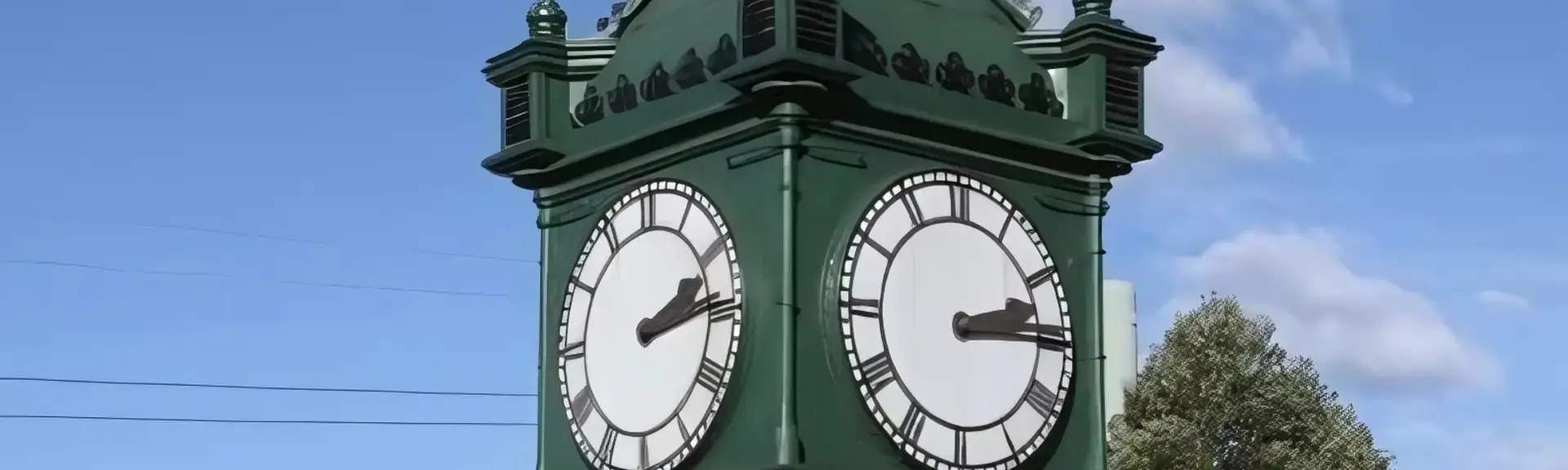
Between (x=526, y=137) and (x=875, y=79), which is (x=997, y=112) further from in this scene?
(x=526, y=137)

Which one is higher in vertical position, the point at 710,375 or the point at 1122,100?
the point at 1122,100

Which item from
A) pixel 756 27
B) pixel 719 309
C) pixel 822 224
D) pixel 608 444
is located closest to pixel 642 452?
pixel 608 444

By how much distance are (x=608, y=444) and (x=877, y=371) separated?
0.73 metres

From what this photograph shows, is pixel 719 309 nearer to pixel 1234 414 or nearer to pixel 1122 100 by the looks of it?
pixel 1122 100

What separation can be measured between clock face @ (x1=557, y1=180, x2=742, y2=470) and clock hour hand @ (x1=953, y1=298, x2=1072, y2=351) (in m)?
0.54

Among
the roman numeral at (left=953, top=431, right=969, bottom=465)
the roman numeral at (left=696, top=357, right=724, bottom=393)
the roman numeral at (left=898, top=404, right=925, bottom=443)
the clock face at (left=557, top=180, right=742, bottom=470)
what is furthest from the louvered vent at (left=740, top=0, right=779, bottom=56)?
the roman numeral at (left=953, top=431, right=969, bottom=465)

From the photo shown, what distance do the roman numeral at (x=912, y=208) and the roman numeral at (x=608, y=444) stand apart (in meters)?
0.85

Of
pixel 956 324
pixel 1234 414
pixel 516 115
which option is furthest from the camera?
pixel 1234 414

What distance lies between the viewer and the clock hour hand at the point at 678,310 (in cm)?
448

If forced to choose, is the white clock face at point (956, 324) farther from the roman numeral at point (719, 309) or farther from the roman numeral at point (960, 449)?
the roman numeral at point (719, 309)

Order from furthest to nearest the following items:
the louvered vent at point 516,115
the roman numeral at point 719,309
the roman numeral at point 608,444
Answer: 1. the louvered vent at point 516,115
2. the roman numeral at point 608,444
3. the roman numeral at point 719,309

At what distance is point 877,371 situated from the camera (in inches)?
170

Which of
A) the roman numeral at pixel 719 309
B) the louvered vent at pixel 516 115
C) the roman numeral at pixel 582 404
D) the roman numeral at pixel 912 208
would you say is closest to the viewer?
the roman numeral at pixel 719 309

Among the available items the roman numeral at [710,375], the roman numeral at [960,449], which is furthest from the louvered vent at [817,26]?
the roman numeral at [960,449]
